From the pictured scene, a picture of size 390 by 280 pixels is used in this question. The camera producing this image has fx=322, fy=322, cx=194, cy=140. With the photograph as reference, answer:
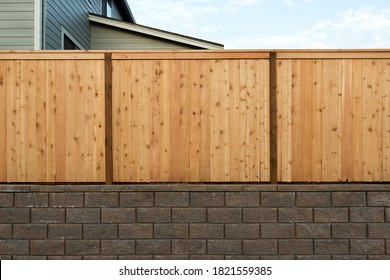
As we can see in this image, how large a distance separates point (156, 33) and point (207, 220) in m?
6.91

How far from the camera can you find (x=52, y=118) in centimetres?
391

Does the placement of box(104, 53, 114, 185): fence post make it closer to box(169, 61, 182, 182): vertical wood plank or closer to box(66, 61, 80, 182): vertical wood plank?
box(66, 61, 80, 182): vertical wood plank

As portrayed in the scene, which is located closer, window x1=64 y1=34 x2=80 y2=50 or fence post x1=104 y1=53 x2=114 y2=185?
fence post x1=104 y1=53 x2=114 y2=185

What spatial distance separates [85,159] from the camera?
392cm

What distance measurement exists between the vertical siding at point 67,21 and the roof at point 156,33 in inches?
20.0

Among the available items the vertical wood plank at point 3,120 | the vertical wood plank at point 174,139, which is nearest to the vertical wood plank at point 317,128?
the vertical wood plank at point 174,139

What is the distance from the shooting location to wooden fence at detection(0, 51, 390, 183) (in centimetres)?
389

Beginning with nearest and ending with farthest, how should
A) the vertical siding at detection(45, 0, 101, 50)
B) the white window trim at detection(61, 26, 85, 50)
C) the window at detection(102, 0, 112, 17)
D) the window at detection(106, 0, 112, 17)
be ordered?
the vertical siding at detection(45, 0, 101, 50) → the white window trim at detection(61, 26, 85, 50) → the window at detection(102, 0, 112, 17) → the window at detection(106, 0, 112, 17)

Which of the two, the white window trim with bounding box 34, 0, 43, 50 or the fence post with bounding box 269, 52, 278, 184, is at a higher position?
the white window trim with bounding box 34, 0, 43, 50

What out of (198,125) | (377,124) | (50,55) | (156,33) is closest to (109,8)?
(156,33)

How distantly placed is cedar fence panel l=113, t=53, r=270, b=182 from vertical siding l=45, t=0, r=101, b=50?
3.89m

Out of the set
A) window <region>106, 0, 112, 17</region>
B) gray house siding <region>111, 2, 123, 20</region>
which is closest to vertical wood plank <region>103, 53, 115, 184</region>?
window <region>106, 0, 112, 17</region>

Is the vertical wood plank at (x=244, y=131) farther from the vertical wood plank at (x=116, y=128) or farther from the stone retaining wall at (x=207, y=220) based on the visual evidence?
the vertical wood plank at (x=116, y=128)

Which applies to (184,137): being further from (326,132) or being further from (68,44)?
(68,44)
